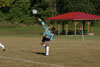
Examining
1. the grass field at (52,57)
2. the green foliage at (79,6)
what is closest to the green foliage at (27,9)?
the green foliage at (79,6)

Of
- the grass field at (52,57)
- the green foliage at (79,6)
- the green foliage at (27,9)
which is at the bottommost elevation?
the green foliage at (27,9)

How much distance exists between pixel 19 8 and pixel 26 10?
2.22m

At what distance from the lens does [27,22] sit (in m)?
84.4

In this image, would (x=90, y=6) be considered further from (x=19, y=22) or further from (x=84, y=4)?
(x=19, y=22)

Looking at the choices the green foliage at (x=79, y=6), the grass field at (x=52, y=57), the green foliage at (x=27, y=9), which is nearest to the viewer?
the grass field at (x=52, y=57)

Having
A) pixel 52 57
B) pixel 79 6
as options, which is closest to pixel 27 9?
pixel 79 6

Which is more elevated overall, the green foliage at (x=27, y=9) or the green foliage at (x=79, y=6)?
the green foliage at (x=79, y=6)

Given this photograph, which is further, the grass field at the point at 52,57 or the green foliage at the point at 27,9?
the green foliage at the point at 27,9

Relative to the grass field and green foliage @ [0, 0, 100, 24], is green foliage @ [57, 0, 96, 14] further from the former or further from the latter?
the grass field

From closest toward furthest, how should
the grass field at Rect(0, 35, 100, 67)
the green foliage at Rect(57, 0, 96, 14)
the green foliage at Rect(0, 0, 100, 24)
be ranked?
1. the grass field at Rect(0, 35, 100, 67)
2. the green foliage at Rect(57, 0, 96, 14)
3. the green foliage at Rect(0, 0, 100, 24)

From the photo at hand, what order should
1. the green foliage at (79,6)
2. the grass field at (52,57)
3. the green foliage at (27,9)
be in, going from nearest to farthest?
1. the grass field at (52,57)
2. the green foliage at (79,6)
3. the green foliage at (27,9)

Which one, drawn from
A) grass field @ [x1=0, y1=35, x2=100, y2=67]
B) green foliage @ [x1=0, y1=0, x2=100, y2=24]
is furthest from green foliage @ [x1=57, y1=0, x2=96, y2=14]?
grass field @ [x1=0, y1=35, x2=100, y2=67]

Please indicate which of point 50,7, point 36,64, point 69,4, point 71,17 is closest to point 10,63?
point 36,64

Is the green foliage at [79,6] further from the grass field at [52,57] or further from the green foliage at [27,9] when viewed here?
the grass field at [52,57]
